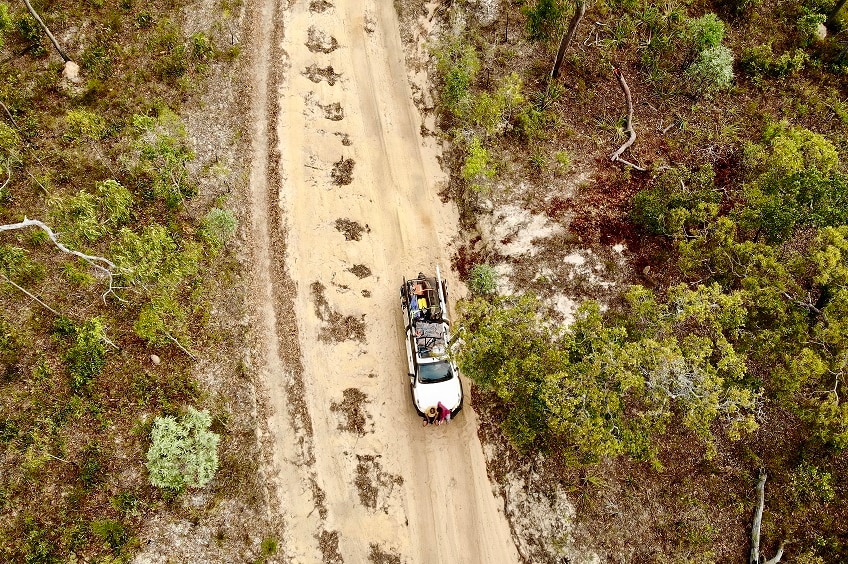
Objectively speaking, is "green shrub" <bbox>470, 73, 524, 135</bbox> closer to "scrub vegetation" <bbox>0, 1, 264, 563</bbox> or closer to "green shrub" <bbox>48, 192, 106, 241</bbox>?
"scrub vegetation" <bbox>0, 1, 264, 563</bbox>

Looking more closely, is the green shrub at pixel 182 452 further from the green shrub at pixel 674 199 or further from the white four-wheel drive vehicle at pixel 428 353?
the green shrub at pixel 674 199

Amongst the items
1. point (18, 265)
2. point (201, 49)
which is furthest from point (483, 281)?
point (201, 49)

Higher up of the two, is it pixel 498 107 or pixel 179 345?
pixel 498 107

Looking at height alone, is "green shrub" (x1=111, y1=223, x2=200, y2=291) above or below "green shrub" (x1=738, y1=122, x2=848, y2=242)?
below

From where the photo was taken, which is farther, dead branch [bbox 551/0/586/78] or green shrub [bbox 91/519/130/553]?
dead branch [bbox 551/0/586/78]

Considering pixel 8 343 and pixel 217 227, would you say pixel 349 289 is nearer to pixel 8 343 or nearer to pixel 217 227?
pixel 217 227

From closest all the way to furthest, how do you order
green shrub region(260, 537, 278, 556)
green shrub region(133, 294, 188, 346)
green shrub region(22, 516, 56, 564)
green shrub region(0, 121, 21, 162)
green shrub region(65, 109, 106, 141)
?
green shrub region(22, 516, 56, 564) < green shrub region(260, 537, 278, 556) < green shrub region(133, 294, 188, 346) < green shrub region(0, 121, 21, 162) < green shrub region(65, 109, 106, 141)

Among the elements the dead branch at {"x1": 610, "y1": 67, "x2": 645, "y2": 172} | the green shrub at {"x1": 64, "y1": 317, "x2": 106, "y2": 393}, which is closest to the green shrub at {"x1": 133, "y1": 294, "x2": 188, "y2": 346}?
the green shrub at {"x1": 64, "y1": 317, "x2": 106, "y2": 393}

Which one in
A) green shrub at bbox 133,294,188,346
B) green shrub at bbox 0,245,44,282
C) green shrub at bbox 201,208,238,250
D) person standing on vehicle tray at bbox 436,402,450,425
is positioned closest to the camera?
green shrub at bbox 133,294,188,346

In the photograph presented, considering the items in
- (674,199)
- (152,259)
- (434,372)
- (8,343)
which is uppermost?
(674,199)
